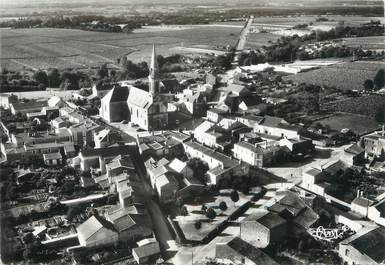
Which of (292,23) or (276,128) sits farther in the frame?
(292,23)

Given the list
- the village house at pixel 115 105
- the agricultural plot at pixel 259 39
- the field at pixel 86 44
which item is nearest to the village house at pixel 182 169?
the village house at pixel 115 105

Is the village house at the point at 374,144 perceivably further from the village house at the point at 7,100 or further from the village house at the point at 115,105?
the village house at the point at 7,100

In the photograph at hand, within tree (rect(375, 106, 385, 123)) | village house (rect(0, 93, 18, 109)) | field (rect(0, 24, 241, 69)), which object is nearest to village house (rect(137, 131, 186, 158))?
tree (rect(375, 106, 385, 123))

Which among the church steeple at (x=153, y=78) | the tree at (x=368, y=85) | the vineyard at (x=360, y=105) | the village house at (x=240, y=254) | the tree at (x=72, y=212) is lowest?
the tree at (x=72, y=212)

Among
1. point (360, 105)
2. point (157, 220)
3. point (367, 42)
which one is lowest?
point (157, 220)

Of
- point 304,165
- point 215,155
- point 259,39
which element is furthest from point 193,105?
point 259,39

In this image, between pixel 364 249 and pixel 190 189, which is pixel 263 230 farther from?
pixel 190 189

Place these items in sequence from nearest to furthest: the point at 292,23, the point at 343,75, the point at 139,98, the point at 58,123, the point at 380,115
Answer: the point at 58,123, the point at 139,98, the point at 380,115, the point at 343,75, the point at 292,23
